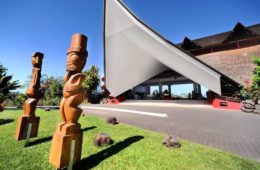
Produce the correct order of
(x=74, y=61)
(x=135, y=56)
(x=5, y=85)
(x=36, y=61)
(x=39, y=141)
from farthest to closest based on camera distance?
(x=135, y=56) < (x=5, y=85) < (x=36, y=61) < (x=39, y=141) < (x=74, y=61)

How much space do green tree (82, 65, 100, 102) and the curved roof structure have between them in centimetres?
382

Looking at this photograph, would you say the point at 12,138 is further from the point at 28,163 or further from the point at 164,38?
the point at 164,38

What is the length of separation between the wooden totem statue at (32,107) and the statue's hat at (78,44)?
222cm

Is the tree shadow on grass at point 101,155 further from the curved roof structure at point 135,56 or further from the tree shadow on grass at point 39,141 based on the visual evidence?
the curved roof structure at point 135,56

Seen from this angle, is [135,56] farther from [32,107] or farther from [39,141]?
[39,141]

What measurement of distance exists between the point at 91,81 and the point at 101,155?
17.5 meters

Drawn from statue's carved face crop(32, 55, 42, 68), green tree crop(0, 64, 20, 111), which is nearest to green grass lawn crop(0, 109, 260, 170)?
statue's carved face crop(32, 55, 42, 68)

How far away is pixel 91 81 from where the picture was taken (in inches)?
782

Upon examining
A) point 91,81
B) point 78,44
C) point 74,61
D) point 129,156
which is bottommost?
point 129,156

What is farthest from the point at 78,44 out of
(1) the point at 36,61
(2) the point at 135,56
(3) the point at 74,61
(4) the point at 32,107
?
(2) the point at 135,56

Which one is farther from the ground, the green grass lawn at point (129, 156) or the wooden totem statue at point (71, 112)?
the wooden totem statue at point (71, 112)

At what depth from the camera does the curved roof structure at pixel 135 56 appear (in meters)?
10.9

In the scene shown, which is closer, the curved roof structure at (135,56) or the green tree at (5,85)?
the green tree at (5,85)

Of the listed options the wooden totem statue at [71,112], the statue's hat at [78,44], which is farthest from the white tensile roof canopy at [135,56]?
the wooden totem statue at [71,112]
